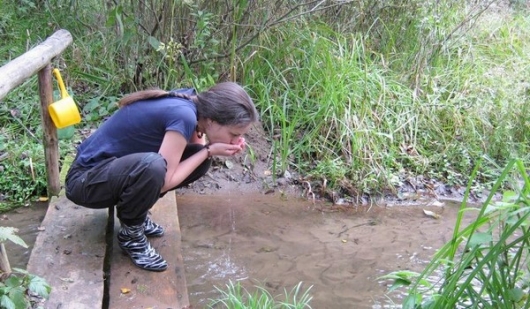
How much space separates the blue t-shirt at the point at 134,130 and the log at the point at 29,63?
438 millimetres

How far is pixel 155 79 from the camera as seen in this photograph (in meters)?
4.70

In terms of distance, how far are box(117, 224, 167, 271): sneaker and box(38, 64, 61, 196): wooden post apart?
0.83 metres

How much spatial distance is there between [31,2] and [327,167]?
10.2ft

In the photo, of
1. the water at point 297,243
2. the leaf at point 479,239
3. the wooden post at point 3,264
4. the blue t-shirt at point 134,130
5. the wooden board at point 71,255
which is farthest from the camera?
the water at point 297,243

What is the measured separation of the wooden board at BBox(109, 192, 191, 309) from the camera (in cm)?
244

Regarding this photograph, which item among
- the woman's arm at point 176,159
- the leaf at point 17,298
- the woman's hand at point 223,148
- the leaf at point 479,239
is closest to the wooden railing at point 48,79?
Answer: the woman's arm at point 176,159

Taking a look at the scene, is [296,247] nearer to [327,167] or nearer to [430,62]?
[327,167]

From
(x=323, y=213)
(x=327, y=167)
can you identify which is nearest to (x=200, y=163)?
(x=323, y=213)

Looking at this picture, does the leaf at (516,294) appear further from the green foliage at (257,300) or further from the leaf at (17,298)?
the leaf at (17,298)

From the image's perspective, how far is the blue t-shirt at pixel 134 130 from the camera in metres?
2.63

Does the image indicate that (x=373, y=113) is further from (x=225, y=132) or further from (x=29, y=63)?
(x=29, y=63)

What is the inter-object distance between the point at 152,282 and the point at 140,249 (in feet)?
0.63

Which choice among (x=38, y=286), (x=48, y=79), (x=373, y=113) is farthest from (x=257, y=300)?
(x=373, y=113)

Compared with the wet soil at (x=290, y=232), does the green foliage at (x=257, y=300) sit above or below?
above
